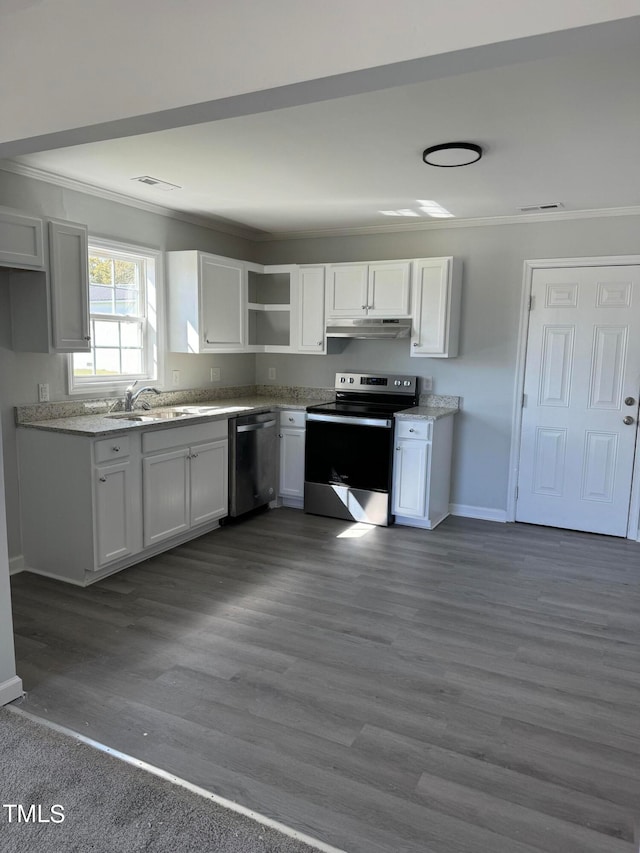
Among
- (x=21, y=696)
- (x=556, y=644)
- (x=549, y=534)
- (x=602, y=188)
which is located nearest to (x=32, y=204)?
(x=21, y=696)

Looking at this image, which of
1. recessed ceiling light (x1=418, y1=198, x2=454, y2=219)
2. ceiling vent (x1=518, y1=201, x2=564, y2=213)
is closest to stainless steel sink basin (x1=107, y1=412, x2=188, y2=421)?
recessed ceiling light (x1=418, y1=198, x2=454, y2=219)

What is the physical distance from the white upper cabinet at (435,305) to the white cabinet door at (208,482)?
5.86 feet

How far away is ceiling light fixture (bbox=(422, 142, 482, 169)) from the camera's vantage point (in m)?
2.90

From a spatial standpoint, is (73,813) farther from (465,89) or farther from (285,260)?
(285,260)

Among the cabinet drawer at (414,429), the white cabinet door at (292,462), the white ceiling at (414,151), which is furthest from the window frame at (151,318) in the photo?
the cabinet drawer at (414,429)

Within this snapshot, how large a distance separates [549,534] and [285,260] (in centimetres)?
339

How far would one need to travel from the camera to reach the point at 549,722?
225 cm

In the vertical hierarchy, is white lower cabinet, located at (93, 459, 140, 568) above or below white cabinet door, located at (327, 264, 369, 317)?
below

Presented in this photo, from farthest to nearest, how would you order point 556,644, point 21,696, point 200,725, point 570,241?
point 570,241, point 556,644, point 21,696, point 200,725

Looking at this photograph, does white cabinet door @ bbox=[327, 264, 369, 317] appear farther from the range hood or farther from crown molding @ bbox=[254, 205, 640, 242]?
crown molding @ bbox=[254, 205, 640, 242]

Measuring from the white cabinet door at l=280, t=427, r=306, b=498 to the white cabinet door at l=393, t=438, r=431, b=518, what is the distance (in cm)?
85

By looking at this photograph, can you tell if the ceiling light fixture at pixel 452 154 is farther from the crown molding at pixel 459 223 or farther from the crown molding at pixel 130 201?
the crown molding at pixel 130 201

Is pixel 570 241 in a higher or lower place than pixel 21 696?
higher

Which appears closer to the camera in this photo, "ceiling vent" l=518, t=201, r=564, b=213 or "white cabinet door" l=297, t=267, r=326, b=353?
"ceiling vent" l=518, t=201, r=564, b=213
